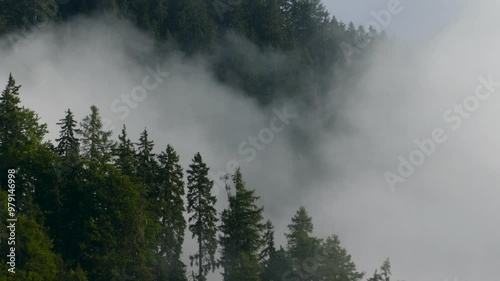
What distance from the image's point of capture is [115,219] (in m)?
64.4

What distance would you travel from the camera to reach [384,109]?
170625 millimetres

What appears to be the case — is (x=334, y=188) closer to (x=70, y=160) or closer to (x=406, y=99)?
(x=406, y=99)

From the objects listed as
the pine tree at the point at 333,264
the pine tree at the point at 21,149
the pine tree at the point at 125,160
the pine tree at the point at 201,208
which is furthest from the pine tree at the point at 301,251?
the pine tree at the point at 21,149

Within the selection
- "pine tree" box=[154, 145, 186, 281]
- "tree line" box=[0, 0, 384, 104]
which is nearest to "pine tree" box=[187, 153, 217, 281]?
"pine tree" box=[154, 145, 186, 281]

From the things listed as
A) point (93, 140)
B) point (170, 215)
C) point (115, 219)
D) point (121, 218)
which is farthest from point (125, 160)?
point (121, 218)

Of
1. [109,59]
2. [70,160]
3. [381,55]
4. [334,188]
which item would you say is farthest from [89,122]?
[381,55]

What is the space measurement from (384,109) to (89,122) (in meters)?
103

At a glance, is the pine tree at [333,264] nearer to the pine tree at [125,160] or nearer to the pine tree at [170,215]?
→ the pine tree at [170,215]

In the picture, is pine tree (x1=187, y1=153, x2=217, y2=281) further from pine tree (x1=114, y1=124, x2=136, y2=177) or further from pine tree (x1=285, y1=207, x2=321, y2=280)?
pine tree (x1=285, y1=207, x2=321, y2=280)

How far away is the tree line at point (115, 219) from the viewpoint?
61.7 m

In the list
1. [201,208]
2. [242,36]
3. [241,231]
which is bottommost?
[241,231]

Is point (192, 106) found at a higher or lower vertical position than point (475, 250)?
higher

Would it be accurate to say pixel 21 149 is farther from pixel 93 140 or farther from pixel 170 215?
pixel 170 215

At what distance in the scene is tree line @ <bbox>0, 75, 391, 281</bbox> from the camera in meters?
61.7
